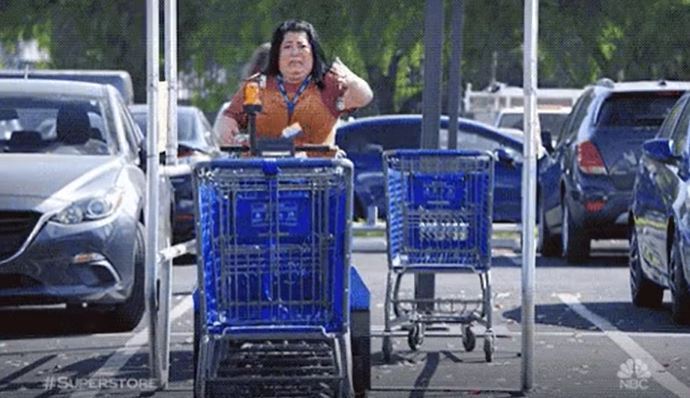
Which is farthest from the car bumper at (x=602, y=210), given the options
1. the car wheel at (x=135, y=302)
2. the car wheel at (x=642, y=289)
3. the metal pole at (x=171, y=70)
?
the metal pole at (x=171, y=70)

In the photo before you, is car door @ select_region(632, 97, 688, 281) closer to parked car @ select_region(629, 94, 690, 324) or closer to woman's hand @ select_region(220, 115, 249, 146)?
parked car @ select_region(629, 94, 690, 324)

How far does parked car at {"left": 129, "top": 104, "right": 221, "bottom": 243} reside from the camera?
75.0 feet

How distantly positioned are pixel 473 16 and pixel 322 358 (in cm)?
1229

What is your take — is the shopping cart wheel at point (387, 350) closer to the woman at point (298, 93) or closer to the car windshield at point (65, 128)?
the woman at point (298, 93)

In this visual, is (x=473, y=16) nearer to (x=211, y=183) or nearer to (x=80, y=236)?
(x=80, y=236)

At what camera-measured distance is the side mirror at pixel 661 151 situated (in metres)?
15.7

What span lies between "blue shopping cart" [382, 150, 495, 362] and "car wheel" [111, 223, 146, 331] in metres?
2.30

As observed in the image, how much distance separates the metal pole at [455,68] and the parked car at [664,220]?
5.35 feet

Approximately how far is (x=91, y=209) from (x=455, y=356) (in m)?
2.57

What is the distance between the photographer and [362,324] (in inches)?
417

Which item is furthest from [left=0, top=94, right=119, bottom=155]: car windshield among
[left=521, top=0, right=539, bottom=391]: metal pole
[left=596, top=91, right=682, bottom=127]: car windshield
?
[left=596, top=91, right=682, bottom=127]: car windshield

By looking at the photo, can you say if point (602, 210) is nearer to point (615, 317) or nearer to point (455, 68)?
point (615, 317)

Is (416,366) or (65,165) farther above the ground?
A: (65,165)

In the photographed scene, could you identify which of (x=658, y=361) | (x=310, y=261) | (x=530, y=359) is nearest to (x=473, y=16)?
(x=658, y=361)
